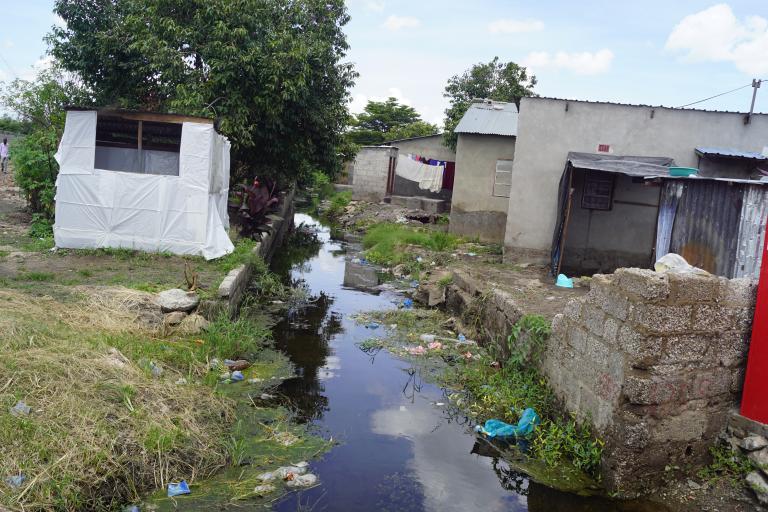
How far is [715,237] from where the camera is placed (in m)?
7.65

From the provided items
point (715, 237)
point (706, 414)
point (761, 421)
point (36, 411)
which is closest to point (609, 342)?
point (706, 414)

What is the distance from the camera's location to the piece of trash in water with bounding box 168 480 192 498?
3.75 metres

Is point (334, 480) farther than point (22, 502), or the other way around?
point (334, 480)

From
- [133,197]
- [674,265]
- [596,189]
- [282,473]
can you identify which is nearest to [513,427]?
[674,265]

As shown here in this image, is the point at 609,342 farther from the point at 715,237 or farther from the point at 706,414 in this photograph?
the point at 715,237

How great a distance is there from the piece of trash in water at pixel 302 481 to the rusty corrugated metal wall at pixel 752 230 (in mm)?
6060

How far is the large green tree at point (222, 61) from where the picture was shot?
456 inches

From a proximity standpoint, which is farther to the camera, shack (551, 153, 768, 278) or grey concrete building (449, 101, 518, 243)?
grey concrete building (449, 101, 518, 243)

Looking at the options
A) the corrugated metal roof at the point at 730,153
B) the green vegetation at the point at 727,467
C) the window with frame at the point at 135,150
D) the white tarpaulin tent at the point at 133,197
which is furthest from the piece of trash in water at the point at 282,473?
the corrugated metal roof at the point at 730,153

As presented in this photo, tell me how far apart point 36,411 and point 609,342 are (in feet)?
12.9

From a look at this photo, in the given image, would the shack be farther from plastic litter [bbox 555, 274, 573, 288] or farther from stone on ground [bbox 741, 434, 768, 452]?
stone on ground [bbox 741, 434, 768, 452]

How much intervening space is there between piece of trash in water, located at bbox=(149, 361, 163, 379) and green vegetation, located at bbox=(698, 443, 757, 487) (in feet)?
14.1

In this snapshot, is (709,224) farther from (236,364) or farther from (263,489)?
(263,489)

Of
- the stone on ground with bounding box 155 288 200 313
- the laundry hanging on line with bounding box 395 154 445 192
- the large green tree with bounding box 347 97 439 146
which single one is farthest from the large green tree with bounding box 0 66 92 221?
the large green tree with bounding box 347 97 439 146
